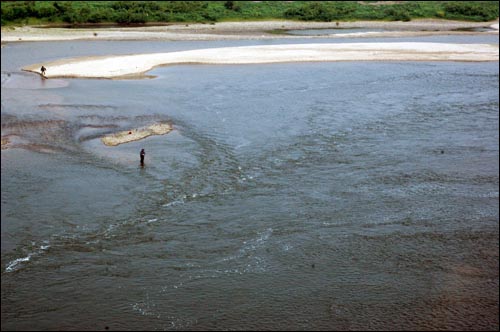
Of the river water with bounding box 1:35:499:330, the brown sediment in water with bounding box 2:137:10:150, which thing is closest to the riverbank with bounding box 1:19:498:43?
the river water with bounding box 1:35:499:330

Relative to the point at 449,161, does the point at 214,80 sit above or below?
above

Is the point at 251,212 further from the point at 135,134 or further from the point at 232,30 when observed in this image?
the point at 232,30

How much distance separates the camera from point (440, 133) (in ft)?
122

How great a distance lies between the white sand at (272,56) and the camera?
177 feet

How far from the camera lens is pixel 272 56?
61.8m

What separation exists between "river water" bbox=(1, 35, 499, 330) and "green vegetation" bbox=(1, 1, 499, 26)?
43.8 m

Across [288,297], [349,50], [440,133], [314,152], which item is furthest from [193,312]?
[349,50]

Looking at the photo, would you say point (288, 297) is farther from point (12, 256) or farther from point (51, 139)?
point (51, 139)

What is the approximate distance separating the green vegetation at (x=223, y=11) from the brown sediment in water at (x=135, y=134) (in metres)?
53.4

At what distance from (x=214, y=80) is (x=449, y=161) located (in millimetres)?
24318

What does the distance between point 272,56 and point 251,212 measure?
3781cm

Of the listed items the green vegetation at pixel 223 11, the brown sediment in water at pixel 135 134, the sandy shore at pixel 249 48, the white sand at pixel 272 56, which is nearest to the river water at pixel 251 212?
the brown sediment in water at pixel 135 134

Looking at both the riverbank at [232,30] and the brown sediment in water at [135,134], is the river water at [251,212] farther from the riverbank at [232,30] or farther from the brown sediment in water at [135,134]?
the riverbank at [232,30]

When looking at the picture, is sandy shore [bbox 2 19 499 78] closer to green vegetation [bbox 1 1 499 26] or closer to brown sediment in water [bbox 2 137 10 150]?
green vegetation [bbox 1 1 499 26]
